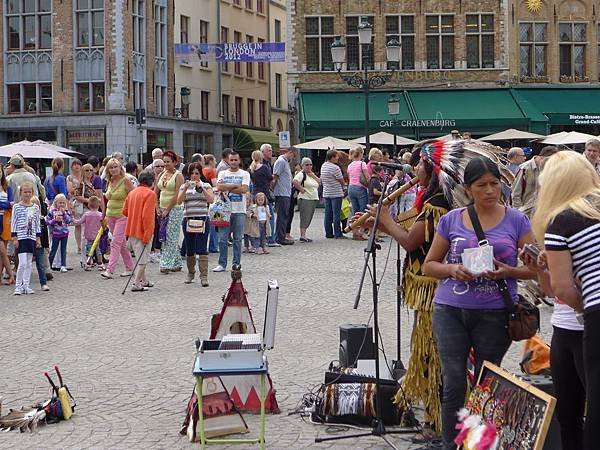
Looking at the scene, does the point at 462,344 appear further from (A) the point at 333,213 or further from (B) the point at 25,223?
(A) the point at 333,213

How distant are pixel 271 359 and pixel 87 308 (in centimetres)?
411

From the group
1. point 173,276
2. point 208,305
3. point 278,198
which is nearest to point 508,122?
point 278,198

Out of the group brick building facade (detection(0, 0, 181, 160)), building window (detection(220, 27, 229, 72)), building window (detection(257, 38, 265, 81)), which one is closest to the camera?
brick building facade (detection(0, 0, 181, 160))

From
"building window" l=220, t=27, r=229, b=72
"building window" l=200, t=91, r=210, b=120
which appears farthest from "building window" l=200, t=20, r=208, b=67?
"building window" l=200, t=91, r=210, b=120

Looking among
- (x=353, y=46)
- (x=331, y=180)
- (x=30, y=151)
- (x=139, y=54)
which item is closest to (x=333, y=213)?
(x=331, y=180)

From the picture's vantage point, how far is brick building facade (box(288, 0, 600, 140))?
39875 millimetres

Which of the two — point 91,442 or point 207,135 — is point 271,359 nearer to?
point 91,442

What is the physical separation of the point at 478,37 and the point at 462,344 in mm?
36728

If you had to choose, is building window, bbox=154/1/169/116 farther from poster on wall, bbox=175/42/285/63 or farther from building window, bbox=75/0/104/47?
poster on wall, bbox=175/42/285/63

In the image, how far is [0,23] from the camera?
42438 mm

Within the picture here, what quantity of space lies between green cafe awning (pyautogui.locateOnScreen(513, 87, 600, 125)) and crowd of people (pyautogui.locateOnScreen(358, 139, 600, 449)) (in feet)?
108

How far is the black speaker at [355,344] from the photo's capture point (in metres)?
7.62

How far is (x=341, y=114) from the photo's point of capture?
128ft

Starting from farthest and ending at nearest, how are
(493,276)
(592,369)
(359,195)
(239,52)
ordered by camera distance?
(239,52), (359,195), (493,276), (592,369)
